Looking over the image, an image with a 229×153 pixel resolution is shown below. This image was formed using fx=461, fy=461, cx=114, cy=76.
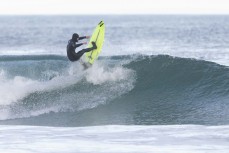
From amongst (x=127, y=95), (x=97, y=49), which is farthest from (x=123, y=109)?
(x=97, y=49)

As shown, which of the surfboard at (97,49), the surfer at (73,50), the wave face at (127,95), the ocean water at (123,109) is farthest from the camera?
the surfboard at (97,49)

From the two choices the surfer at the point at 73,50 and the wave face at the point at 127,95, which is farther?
the surfer at the point at 73,50

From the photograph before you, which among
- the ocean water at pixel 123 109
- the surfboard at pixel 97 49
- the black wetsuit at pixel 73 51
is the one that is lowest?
the ocean water at pixel 123 109

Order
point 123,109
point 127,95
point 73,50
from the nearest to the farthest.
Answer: point 123,109, point 73,50, point 127,95

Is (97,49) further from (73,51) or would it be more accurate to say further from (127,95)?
(127,95)

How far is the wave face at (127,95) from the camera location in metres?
11.6

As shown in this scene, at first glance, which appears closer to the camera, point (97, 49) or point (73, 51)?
point (73, 51)

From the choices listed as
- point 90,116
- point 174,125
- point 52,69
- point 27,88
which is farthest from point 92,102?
point 52,69

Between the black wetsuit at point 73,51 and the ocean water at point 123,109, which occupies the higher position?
the black wetsuit at point 73,51

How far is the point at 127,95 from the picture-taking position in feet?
44.7

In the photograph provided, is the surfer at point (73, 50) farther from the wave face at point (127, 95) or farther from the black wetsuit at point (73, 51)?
the wave face at point (127, 95)

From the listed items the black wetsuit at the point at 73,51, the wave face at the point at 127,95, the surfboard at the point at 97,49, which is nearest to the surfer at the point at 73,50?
the black wetsuit at the point at 73,51

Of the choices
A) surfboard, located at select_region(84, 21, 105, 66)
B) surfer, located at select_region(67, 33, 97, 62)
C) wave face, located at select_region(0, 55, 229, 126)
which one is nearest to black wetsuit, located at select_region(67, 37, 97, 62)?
surfer, located at select_region(67, 33, 97, 62)

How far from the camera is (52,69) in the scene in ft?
62.2
